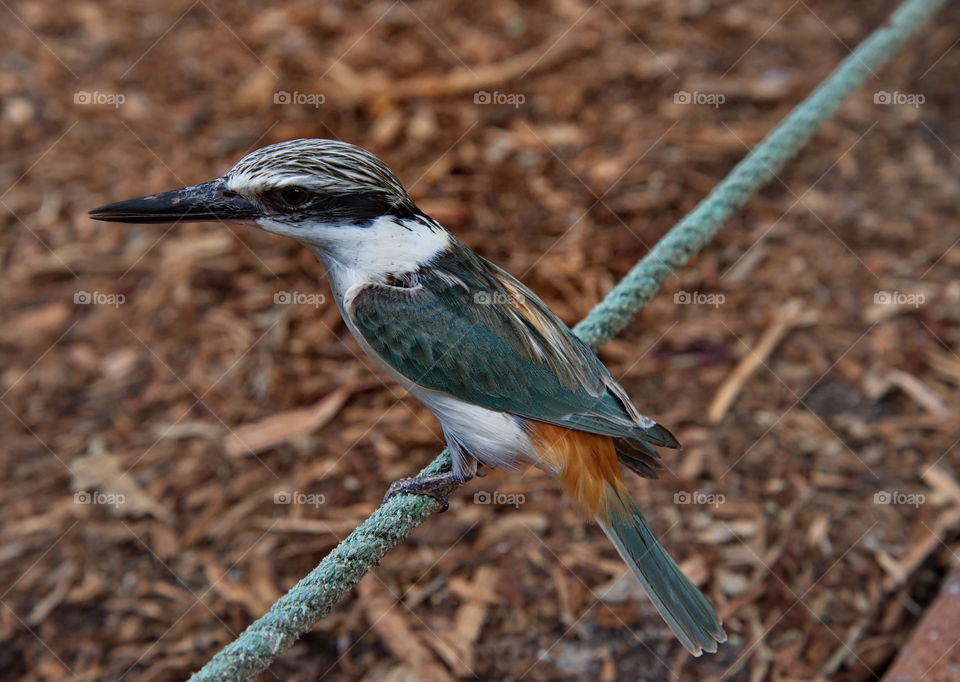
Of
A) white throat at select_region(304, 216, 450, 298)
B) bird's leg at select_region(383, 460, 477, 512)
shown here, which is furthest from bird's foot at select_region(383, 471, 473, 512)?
white throat at select_region(304, 216, 450, 298)

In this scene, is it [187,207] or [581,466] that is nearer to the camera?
[187,207]

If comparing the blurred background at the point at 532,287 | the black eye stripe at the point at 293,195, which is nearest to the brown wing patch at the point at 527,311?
the black eye stripe at the point at 293,195

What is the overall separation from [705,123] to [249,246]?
2.73m

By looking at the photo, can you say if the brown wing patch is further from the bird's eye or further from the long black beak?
the long black beak

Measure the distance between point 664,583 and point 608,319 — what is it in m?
0.76

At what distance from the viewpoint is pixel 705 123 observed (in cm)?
562

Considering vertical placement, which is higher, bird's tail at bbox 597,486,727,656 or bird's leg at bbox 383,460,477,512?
bird's leg at bbox 383,460,477,512

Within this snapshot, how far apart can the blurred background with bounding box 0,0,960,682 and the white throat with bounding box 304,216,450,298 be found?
1.47 m

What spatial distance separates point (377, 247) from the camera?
245 centimetres

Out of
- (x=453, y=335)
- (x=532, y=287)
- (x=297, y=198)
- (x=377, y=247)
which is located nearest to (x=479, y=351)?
(x=453, y=335)

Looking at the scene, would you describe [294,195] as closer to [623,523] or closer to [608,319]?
[608,319]

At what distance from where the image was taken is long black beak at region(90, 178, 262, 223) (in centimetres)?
232

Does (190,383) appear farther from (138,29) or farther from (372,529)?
(138,29)

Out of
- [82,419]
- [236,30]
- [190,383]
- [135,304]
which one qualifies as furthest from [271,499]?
[236,30]
